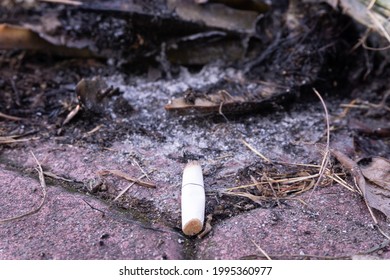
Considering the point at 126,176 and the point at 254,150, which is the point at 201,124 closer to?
the point at 254,150

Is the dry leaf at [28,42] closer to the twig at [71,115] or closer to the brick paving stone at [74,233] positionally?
the twig at [71,115]

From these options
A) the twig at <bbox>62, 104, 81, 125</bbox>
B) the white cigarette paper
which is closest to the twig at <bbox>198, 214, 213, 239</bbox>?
the white cigarette paper

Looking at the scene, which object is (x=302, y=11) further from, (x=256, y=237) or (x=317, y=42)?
(x=256, y=237)

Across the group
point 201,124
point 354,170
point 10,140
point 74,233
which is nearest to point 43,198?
point 74,233

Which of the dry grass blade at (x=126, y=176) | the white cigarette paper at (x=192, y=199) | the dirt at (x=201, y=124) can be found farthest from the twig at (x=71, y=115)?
the white cigarette paper at (x=192, y=199)

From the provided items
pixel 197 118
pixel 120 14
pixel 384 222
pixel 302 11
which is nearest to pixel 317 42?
pixel 302 11
